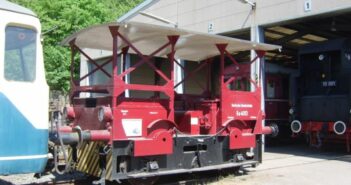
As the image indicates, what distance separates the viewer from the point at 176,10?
1872 centimetres

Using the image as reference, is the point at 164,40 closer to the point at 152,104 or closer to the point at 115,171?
the point at 152,104

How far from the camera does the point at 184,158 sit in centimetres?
921

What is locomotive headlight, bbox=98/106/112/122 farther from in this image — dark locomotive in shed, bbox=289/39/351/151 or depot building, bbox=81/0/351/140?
dark locomotive in shed, bbox=289/39/351/151

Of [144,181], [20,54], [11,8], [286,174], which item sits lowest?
[286,174]

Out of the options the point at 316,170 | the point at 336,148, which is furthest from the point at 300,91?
the point at 316,170

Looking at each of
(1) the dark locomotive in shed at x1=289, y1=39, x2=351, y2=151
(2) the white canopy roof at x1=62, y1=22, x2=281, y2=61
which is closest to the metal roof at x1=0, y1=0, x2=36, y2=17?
(2) the white canopy roof at x1=62, y1=22, x2=281, y2=61

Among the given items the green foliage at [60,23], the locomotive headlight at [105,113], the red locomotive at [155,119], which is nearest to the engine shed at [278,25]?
the red locomotive at [155,119]

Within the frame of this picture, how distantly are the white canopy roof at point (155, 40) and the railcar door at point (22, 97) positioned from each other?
1.99 meters

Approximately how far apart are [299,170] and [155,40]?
4788 mm

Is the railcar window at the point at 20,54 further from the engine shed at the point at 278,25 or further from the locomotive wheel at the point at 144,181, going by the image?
the engine shed at the point at 278,25

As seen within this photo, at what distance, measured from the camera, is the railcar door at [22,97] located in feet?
19.9

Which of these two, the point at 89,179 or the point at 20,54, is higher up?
the point at 20,54

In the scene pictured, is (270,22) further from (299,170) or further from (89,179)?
(89,179)

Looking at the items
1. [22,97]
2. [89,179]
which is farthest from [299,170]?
[22,97]
